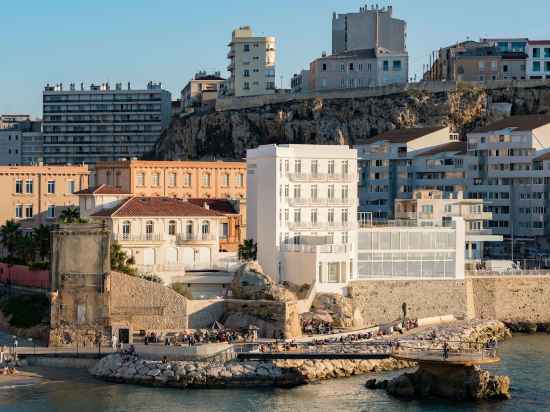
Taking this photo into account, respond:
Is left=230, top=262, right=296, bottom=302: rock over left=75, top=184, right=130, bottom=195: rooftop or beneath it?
beneath

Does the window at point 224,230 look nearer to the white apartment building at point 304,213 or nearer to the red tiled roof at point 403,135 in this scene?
the white apartment building at point 304,213

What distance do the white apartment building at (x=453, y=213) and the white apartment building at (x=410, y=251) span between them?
14.0ft

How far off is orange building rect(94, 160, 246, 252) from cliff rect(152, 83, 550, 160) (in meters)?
31.1

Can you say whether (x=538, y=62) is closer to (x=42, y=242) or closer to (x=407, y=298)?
(x=407, y=298)

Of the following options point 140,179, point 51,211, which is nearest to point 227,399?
point 140,179

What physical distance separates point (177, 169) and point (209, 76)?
68540 mm

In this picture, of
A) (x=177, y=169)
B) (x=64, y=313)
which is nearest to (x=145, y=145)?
(x=177, y=169)

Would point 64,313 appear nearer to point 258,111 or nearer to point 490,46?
point 258,111

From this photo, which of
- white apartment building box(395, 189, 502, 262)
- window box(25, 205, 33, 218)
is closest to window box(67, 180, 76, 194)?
window box(25, 205, 33, 218)

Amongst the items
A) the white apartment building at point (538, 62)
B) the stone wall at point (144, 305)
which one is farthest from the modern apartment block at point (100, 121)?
the stone wall at point (144, 305)

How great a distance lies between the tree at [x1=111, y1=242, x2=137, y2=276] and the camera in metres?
72.8

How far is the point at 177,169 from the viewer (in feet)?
307

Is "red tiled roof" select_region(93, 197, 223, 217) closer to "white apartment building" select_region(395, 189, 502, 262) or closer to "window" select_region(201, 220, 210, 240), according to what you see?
"window" select_region(201, 220, 210, 240)

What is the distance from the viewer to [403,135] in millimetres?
116125
